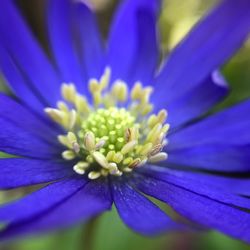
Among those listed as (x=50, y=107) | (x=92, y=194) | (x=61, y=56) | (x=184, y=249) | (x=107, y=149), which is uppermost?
(x=61, y=56)

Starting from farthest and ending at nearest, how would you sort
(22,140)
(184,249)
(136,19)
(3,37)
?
(184,249) < (136,19) < (3,37) < (22,140)

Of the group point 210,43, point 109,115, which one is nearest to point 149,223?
point 109,115

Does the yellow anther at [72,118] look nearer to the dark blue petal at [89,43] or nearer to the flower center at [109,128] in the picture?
the flower center at [109,128]

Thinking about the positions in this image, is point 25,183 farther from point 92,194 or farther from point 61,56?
point 61,56

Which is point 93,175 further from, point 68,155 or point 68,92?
point 68,92

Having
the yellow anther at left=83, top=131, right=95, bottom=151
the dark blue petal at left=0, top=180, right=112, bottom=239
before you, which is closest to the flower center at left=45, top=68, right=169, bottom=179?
the yellow anther at left=83, top=131, right=95, bottom=151

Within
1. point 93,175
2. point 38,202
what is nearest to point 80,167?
point 93,175

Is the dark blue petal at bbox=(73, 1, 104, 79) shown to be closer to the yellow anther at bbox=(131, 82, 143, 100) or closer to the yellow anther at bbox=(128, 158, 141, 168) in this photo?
the yellow anther at bbox=(131, 82, 143, 100)
